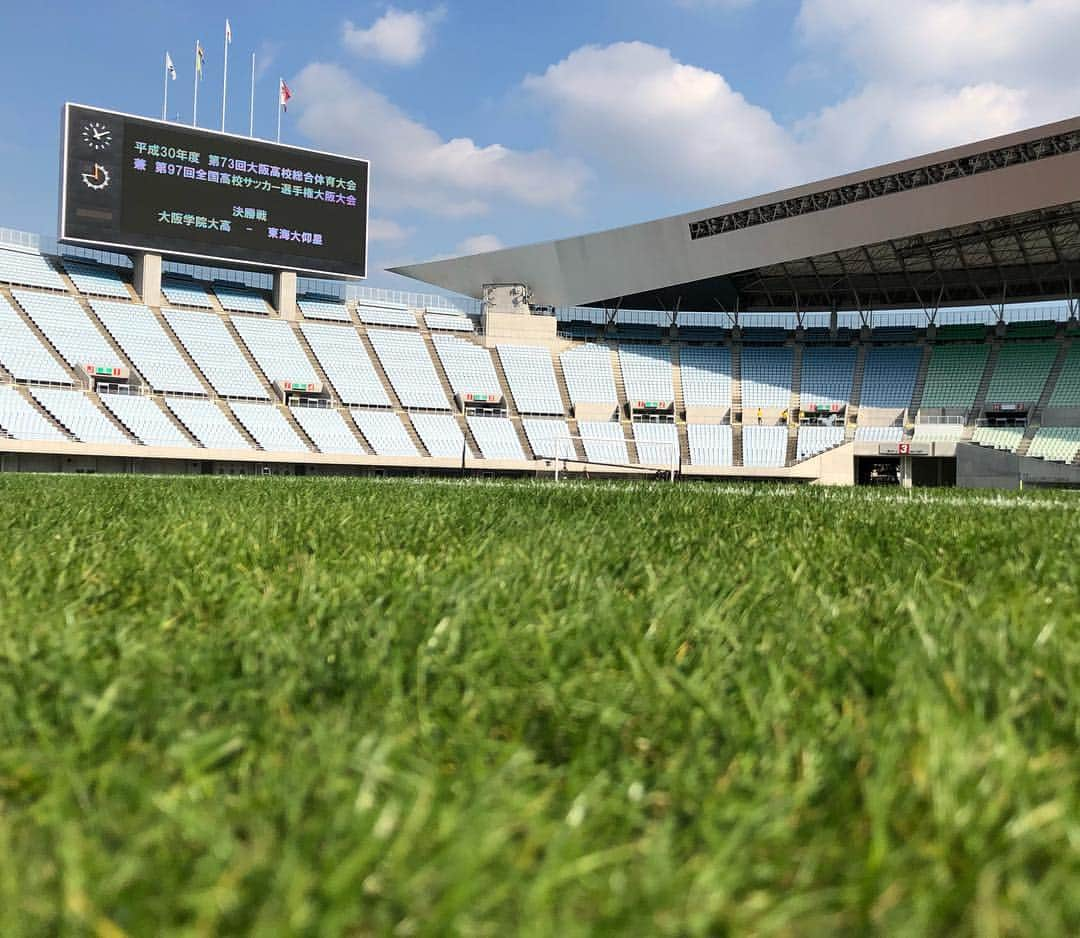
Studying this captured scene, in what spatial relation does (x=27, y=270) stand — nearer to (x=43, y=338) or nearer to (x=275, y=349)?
(x=43, y=338)

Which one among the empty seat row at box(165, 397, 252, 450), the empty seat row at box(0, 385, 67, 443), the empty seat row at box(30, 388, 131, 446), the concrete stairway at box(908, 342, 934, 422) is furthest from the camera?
the concrete stairway at box(908, 342, 934, 422)

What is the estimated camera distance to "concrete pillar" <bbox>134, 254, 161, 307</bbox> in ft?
165

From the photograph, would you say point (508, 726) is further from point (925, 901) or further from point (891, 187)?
point (891, 187)

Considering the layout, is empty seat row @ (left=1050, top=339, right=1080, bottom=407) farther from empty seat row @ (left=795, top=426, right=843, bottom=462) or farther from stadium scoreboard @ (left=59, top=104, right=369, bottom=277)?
stadium scoreboard @ (left=59, top=104, right=369, bottom=277)

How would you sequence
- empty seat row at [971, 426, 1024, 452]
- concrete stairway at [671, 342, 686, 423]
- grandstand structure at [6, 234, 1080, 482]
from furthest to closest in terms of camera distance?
1. concrete stairway at [671, 342, 686, 423]
2. empty seat row at [971, 426, 1024, 452]
3. grandstand structure at [6, 234, 1080, 482]

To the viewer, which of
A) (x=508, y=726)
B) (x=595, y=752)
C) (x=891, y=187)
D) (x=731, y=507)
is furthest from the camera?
(x=891, y=187)

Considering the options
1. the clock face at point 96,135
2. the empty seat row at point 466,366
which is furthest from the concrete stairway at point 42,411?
the empty seat row at point 466,366

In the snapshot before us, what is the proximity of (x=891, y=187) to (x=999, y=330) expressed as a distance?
22169 millimetres

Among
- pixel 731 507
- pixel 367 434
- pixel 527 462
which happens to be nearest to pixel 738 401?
pixel 527 462

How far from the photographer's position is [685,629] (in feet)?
7.55

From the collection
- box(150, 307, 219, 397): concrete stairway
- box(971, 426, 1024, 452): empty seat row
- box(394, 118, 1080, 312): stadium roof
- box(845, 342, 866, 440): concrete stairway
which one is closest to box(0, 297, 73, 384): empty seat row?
box(150, 307, 219, 397): concrete stairway

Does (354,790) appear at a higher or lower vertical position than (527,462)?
lower

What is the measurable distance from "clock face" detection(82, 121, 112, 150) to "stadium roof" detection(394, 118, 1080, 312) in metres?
→ 21.8

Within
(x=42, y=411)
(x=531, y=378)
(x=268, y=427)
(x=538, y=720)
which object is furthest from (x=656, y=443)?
(x=538, y=720)
